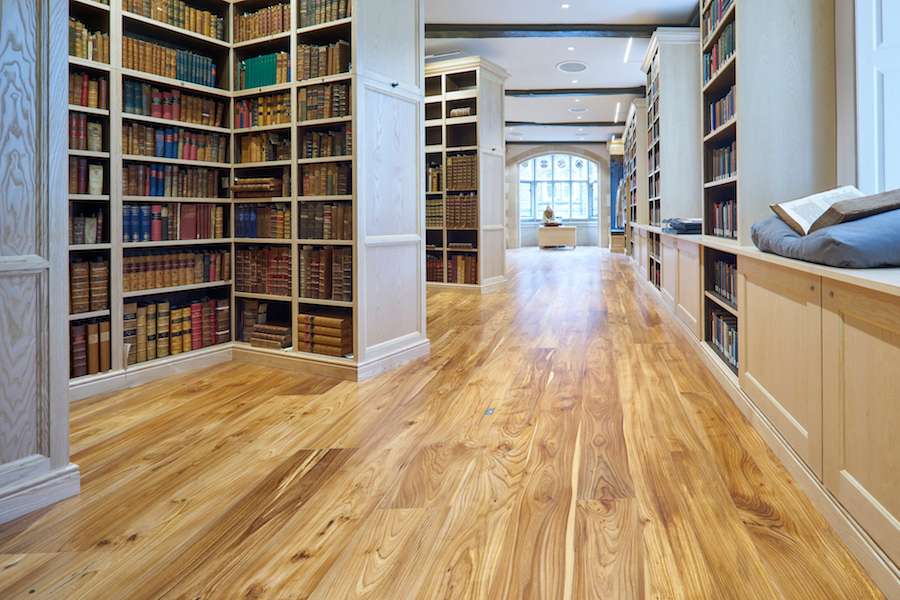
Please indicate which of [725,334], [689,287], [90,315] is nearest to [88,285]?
[90,315]

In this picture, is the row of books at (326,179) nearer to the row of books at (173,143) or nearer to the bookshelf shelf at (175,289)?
the row of books at (173,143)

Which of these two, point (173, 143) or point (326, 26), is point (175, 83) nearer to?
point (173, 143)

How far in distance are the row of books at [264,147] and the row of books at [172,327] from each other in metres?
0.98

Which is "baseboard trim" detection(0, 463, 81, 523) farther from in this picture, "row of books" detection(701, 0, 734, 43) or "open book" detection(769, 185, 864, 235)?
"row of books" detection(701, 0, 734, 43)

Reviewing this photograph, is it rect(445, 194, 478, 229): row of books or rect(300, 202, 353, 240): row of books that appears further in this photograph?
rect(445, 194, 478, 229): row of books

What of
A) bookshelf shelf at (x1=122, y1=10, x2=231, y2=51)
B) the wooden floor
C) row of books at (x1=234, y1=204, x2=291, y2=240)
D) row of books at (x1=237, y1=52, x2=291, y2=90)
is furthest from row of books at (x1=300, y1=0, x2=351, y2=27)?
the wooden floor

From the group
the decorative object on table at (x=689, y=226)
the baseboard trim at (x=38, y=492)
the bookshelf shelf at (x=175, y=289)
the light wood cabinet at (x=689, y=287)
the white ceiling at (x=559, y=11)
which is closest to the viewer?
the baseboard trim at (x=38, y=492)

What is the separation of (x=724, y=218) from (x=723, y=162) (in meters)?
0.36

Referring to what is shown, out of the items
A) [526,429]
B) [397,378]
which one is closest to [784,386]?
[526,429]

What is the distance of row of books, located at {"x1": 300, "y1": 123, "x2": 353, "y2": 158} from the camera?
3.61 meters

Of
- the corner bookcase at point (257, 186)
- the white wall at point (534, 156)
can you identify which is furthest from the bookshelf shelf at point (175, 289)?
the white wall at point (534, 156)

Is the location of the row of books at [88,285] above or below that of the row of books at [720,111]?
below

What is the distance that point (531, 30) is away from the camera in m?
8.06

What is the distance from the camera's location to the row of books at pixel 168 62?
339 centimetres
